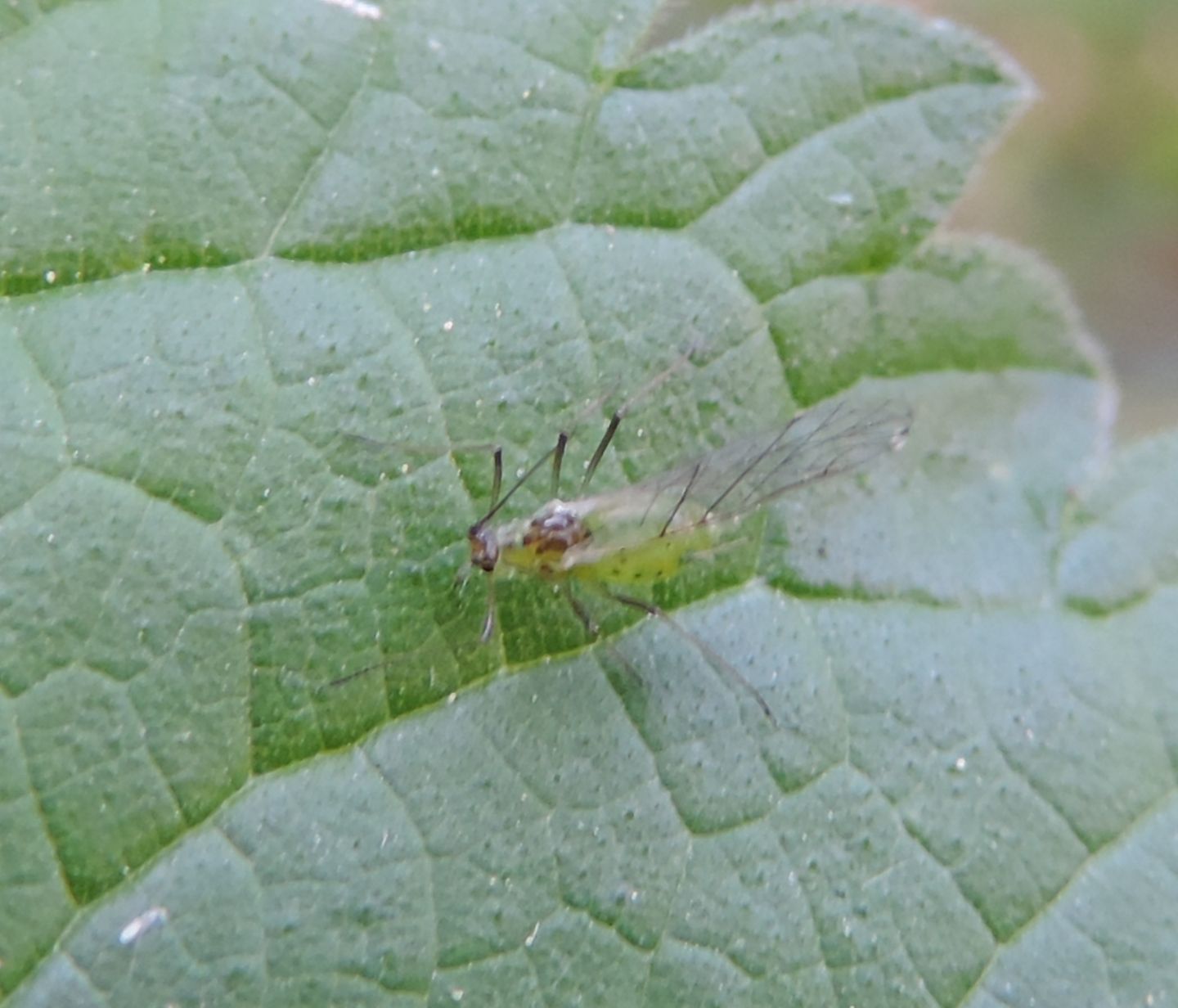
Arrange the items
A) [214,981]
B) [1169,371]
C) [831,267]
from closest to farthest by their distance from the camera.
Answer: [214,981], [831,267], [1169,371]

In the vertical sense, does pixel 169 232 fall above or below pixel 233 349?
above

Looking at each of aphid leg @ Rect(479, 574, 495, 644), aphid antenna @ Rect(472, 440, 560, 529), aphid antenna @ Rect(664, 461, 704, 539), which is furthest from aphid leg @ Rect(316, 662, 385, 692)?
aphid antenna @ Rect(664, 461, 704, 539)

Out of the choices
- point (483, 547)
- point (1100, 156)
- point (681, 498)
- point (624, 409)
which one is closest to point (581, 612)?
point (483, 547)

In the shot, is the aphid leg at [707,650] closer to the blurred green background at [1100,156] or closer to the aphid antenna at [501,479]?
the aphid antenna at [501,479]

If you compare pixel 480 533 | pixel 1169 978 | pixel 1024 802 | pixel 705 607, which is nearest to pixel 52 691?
pixel 480 533

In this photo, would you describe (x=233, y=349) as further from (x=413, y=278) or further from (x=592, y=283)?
(x=592, y=283)

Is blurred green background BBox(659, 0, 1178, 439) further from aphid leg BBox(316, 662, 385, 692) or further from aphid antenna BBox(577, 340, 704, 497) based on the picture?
aphid leg BBox(316, 662, 385, 692)

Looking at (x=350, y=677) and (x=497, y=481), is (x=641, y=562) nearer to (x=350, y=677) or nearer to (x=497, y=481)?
(x=497, y=481)
